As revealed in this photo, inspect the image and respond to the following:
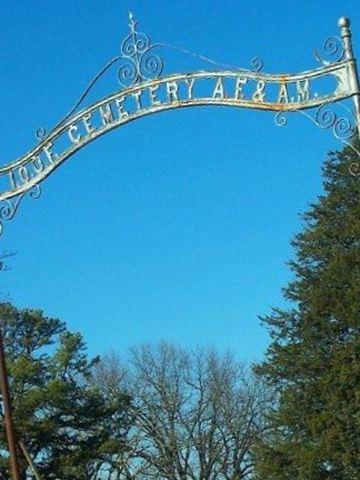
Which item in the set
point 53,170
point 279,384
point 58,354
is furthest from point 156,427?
point 53,170

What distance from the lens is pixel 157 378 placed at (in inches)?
1714

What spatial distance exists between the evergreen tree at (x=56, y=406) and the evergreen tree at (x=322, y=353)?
23.0 ft

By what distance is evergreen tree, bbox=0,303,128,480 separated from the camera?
34.0m

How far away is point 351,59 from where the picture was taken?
8.31 m

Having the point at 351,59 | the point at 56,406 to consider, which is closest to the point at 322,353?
the point at 56,406

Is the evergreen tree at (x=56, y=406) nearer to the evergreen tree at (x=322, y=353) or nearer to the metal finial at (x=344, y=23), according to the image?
the evergreen tree at (x=322, y=353)

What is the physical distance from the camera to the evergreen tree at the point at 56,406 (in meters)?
34.0

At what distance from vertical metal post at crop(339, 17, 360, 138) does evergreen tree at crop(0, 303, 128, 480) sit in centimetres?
2562

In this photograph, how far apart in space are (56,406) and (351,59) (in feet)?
90.7

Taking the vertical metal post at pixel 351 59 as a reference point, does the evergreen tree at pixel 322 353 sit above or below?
above

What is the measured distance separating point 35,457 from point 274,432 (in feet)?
27.6

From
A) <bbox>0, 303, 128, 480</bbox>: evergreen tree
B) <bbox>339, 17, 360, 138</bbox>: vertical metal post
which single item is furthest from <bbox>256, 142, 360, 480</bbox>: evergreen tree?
<bbox>339, 17, 360, 138</bbox>: vertical metal post

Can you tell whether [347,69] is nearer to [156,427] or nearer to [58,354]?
[58,354]

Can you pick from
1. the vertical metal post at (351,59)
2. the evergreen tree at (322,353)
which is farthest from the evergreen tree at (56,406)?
the vertical metal post at (351,59)
